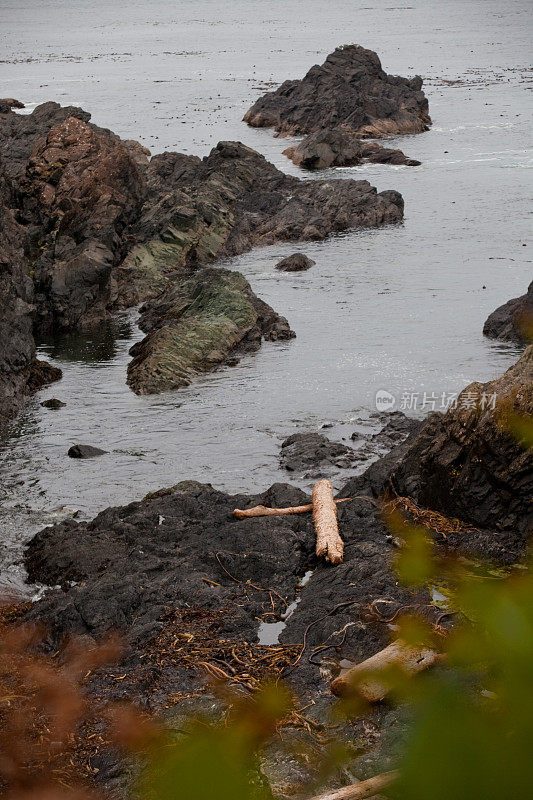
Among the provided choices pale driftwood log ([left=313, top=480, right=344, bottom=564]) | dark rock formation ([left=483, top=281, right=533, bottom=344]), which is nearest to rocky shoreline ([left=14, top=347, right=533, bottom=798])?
pale driftwood log ([left=313, top=480, right=344, bottom=564])

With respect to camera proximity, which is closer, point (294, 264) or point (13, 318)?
point (13, 318)

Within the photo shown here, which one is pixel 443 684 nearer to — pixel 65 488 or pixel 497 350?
pixel 65 488

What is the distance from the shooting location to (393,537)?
1039cm

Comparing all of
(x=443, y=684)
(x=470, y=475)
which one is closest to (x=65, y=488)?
(x=470, y=475)

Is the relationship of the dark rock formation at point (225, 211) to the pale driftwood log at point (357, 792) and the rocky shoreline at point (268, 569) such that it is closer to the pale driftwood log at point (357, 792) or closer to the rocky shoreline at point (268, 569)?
the rocky shoreline at point (268, 569)

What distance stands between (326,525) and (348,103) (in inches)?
1746

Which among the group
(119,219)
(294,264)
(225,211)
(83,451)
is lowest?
(83,451)

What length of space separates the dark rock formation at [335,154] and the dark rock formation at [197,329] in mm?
19261

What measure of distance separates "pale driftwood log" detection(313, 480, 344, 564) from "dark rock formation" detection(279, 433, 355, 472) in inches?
95.0

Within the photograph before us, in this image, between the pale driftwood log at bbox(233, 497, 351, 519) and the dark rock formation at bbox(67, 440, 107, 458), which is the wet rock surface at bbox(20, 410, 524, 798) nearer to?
the pale driftwood log at bbox(233, 497, 351, 519)

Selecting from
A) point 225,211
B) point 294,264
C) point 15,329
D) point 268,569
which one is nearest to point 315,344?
point 294,264

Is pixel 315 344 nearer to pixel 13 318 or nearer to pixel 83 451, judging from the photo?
pixel 13 318

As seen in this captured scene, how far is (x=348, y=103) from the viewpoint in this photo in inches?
2014

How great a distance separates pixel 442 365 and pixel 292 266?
30.0 feet
